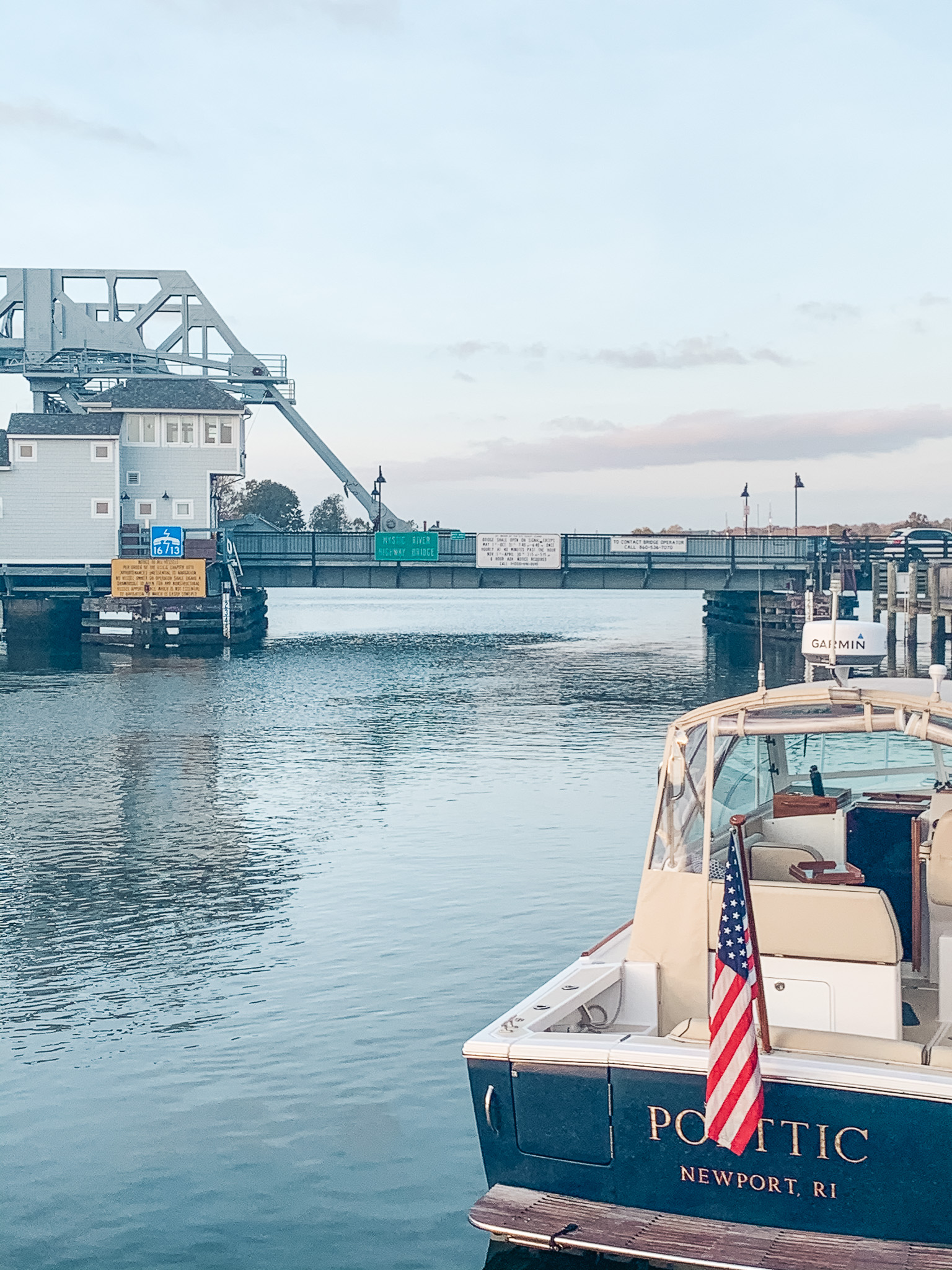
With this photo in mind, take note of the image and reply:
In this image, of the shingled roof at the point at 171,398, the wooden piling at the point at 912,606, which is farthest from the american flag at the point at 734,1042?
the shingled roof at the point at 171,398

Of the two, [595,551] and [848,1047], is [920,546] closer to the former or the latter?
[595,551]

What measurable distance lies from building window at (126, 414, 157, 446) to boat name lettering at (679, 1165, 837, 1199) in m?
78.4

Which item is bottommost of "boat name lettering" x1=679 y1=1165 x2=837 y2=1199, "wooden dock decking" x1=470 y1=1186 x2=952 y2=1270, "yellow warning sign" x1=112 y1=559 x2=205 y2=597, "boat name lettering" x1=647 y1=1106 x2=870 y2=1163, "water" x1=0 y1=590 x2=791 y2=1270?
"water" x1=0 y1=590 x2=791 y2=1270

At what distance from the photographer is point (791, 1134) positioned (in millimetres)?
8820

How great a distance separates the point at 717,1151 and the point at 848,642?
769 cm

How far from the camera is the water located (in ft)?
38.1

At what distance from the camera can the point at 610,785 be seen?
32.9m

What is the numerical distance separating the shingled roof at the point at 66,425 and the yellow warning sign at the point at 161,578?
868 centimetres

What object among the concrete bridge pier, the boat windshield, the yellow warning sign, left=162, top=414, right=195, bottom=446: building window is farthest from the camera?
left=162, top=414, right=195, bottom=446: building window

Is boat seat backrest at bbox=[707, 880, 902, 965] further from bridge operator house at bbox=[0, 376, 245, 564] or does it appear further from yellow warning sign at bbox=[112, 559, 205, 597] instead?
bridge operator house at bbox=[0, 376, 245, 564]

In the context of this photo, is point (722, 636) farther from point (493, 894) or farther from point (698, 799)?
point (698, 799)

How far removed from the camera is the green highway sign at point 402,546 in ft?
275

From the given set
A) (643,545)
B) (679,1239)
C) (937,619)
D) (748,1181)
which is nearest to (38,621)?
(643,545)

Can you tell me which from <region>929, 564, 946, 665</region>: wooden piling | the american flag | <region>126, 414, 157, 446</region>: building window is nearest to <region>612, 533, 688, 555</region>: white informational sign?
<region>929, 564, 946, 665</region>: wooden piling
